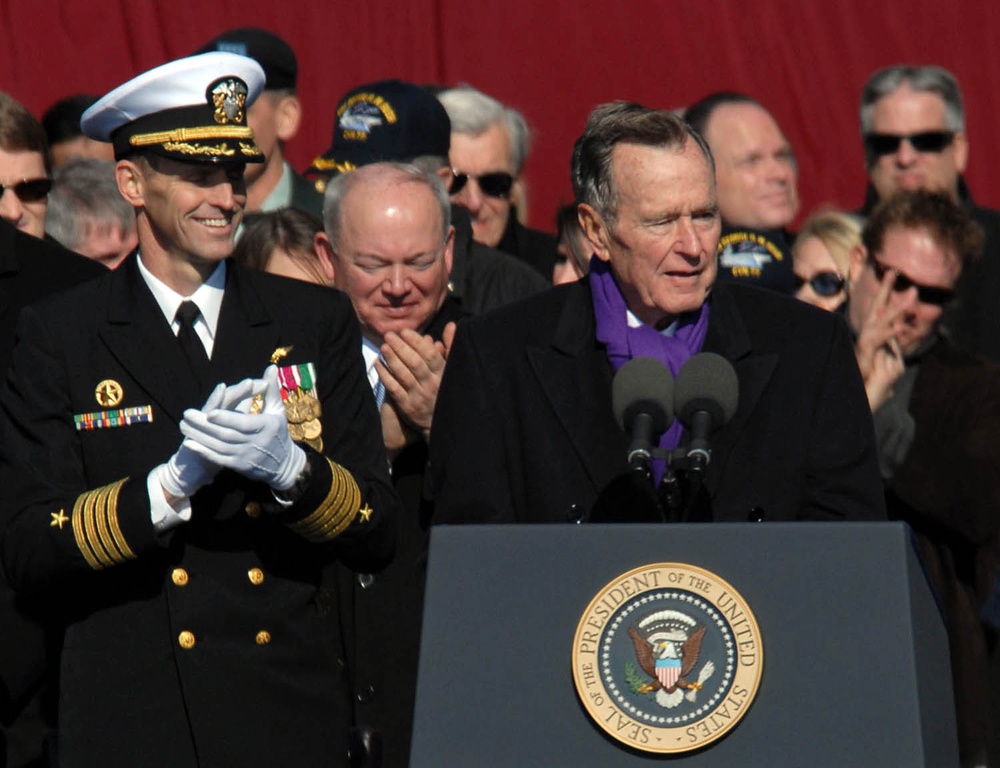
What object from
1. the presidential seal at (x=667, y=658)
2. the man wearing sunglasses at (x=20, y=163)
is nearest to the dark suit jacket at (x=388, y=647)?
the presidential seal at (x=667, y=658)

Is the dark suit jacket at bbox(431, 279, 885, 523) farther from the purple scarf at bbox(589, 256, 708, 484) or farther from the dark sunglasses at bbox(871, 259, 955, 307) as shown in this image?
the dark sunglasses at bbox(871, 259, 955, 307)

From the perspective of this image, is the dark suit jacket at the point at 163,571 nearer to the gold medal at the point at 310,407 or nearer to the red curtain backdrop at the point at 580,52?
the gold medal at the point at 310,407

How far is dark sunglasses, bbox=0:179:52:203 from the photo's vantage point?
19.1ft

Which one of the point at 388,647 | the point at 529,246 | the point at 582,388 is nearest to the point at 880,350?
the point at 529,246

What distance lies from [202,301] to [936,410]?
7.94ft

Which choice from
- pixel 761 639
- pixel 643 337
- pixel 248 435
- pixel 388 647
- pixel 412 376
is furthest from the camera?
pixel 412 376

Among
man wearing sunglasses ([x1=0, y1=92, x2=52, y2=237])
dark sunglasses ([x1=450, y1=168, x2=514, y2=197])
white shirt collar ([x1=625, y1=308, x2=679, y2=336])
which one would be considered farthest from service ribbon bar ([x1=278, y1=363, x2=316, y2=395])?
dark sunglasses ([x1=450, y1=168, x2=514, y2=197])

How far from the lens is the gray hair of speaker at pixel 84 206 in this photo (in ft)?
20.9

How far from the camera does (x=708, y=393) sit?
3.19 metres

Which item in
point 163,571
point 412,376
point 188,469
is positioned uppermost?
point 188,469

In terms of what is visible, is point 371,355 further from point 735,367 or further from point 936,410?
point 936,410

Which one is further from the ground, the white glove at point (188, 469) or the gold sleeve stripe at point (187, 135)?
the gold sleeve stripe at point (187, 135)

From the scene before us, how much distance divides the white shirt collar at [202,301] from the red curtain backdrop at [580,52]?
16.9 ft

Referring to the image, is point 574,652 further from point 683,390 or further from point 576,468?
point 576,468
